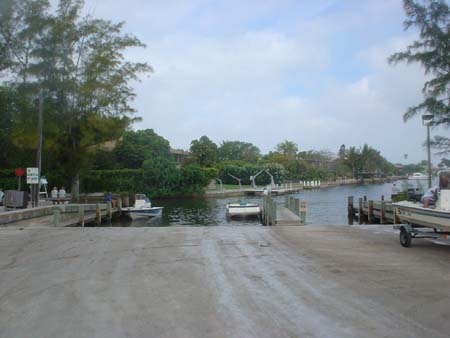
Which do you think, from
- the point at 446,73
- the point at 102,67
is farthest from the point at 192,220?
the point at 446,73

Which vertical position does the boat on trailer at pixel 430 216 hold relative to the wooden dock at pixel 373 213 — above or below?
above

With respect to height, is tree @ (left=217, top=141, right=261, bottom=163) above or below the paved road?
above

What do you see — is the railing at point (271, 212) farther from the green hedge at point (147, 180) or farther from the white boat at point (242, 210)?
the green hedge at point (147, 180)

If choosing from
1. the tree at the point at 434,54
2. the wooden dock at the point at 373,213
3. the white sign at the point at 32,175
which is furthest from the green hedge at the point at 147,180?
the tree at the point at 434,54

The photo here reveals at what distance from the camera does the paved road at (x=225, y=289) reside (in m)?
5.28

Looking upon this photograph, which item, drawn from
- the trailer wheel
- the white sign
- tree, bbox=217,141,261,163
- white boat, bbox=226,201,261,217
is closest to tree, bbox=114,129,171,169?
white boat, bbox=226,201,261,217

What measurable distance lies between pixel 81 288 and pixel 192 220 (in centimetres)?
2822

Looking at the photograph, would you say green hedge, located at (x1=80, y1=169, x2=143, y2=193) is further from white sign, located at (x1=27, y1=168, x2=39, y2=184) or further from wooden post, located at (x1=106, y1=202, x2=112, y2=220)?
white sign, located at (x1=27, y1=168, x2=39, y2=184)

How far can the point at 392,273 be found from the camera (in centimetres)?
828

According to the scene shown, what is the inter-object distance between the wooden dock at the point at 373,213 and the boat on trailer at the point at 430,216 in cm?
1024

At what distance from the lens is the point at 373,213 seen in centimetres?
2938

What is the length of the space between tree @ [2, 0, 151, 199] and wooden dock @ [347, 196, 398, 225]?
18.6m

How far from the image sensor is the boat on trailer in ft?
33.6

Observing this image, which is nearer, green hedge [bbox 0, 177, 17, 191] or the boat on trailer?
the boat on trailer
